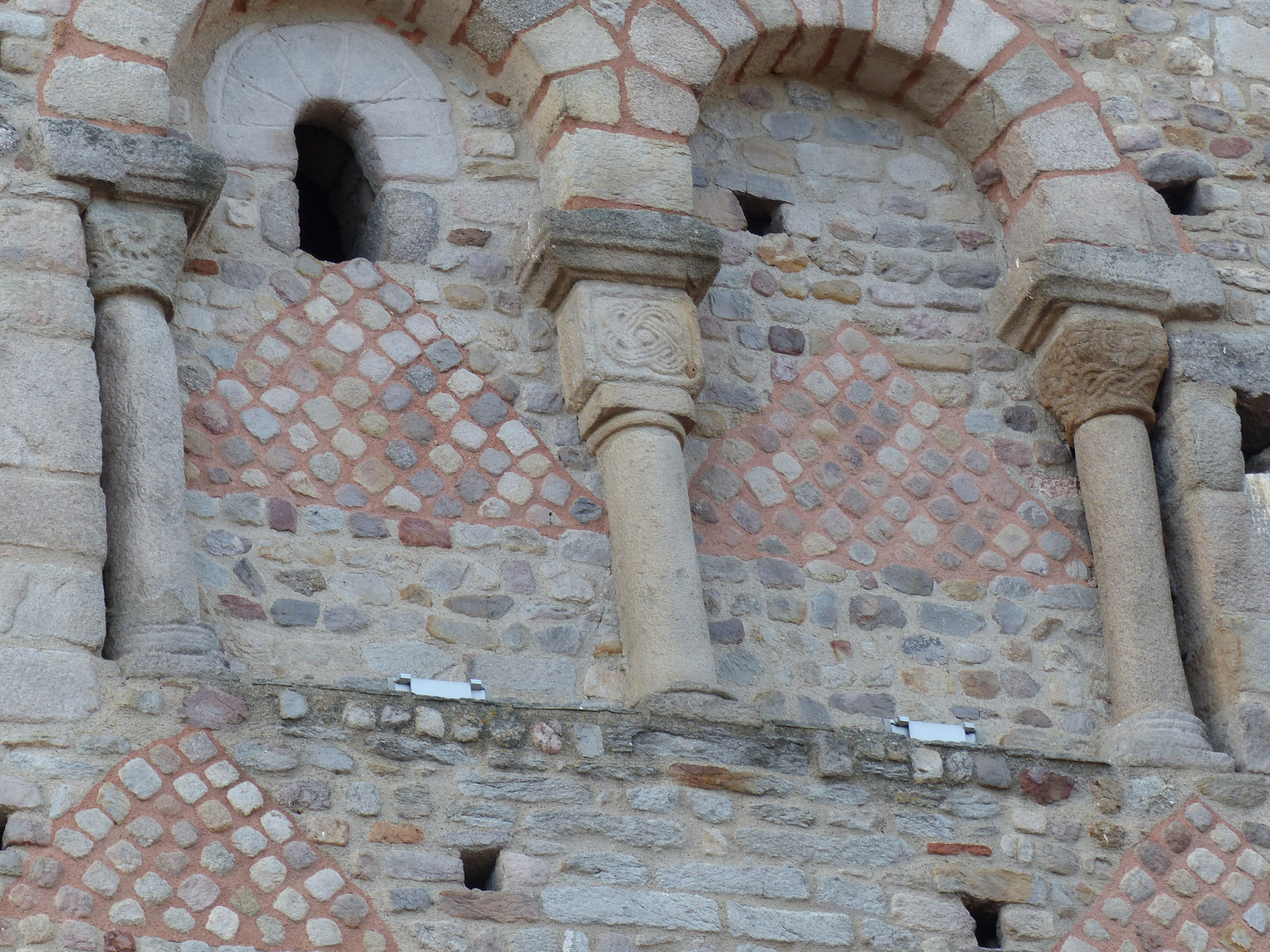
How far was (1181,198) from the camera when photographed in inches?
293

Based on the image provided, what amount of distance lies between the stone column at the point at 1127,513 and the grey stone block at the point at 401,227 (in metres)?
1.86


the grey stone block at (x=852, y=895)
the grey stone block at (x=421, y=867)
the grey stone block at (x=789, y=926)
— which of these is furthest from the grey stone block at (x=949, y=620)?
the grey stone block at (x=421, y=867)

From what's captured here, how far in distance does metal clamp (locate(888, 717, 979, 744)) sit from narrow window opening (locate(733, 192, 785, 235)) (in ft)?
5.34

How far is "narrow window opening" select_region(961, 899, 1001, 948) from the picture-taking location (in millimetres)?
5957

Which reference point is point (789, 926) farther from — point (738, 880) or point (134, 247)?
point (134, 247)

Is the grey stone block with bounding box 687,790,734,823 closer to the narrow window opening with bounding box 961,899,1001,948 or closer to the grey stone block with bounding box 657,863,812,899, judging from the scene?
the grey stone block with bounding box 657,863,812,899

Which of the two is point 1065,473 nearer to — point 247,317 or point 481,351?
point 481,351

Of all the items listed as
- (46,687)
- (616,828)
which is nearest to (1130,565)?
(616,828)

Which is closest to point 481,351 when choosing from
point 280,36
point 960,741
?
point 280,36

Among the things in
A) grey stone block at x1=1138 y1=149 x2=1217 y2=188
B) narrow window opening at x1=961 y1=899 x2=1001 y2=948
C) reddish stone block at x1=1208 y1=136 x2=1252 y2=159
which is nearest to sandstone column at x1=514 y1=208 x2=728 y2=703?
narrow window opening at x1=961 y1=899 x2=1001 y2=948

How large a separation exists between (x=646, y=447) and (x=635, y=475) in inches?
3.4

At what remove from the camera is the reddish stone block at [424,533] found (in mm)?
6207

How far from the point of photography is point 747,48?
23.5ft

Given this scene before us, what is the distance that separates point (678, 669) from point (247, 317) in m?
1.52
